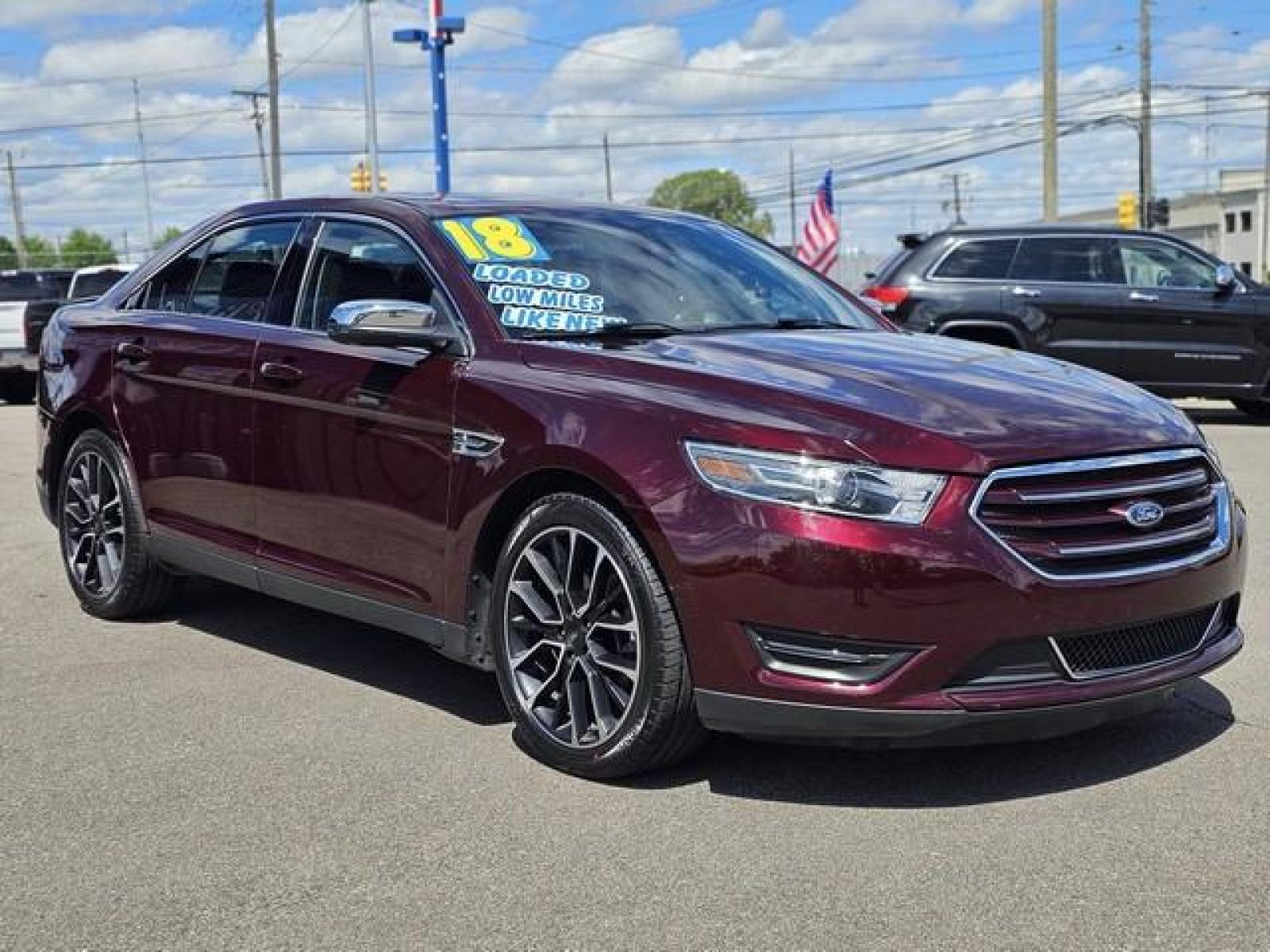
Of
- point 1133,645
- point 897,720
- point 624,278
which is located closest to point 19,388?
point 624,278

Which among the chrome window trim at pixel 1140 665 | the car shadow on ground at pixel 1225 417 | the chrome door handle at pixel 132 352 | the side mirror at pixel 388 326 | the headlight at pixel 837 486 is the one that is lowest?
the car shadow on ground at pixel 1225 417

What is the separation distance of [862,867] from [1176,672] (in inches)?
43.3

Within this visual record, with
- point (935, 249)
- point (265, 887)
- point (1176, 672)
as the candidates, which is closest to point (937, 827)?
point (1176, 672)

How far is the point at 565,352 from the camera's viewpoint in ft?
14.7

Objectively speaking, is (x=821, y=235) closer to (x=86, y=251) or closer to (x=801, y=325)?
(x=801, y=325)

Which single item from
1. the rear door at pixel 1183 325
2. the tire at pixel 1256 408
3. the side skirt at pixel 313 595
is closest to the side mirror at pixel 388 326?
the side skirt at pixel 313 595

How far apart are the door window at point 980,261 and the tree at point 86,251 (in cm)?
12059

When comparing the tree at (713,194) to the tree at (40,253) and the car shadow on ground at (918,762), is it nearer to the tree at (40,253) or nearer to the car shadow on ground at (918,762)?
the tree at (40,253)

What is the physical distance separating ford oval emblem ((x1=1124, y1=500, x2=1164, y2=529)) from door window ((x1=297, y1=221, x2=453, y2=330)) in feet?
7.52

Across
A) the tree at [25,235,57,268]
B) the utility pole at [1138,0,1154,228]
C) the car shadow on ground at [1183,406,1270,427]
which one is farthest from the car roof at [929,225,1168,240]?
the tree at [25,235,57,268]

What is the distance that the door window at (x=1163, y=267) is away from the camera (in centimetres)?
1404

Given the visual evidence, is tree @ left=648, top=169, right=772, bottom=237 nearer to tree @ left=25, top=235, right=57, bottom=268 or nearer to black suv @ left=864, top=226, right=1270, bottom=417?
tree @ left=25, top=235, right=57, bottom=268

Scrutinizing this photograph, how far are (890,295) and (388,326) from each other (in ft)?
33.5

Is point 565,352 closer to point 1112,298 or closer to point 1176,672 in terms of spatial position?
point 1176,672
